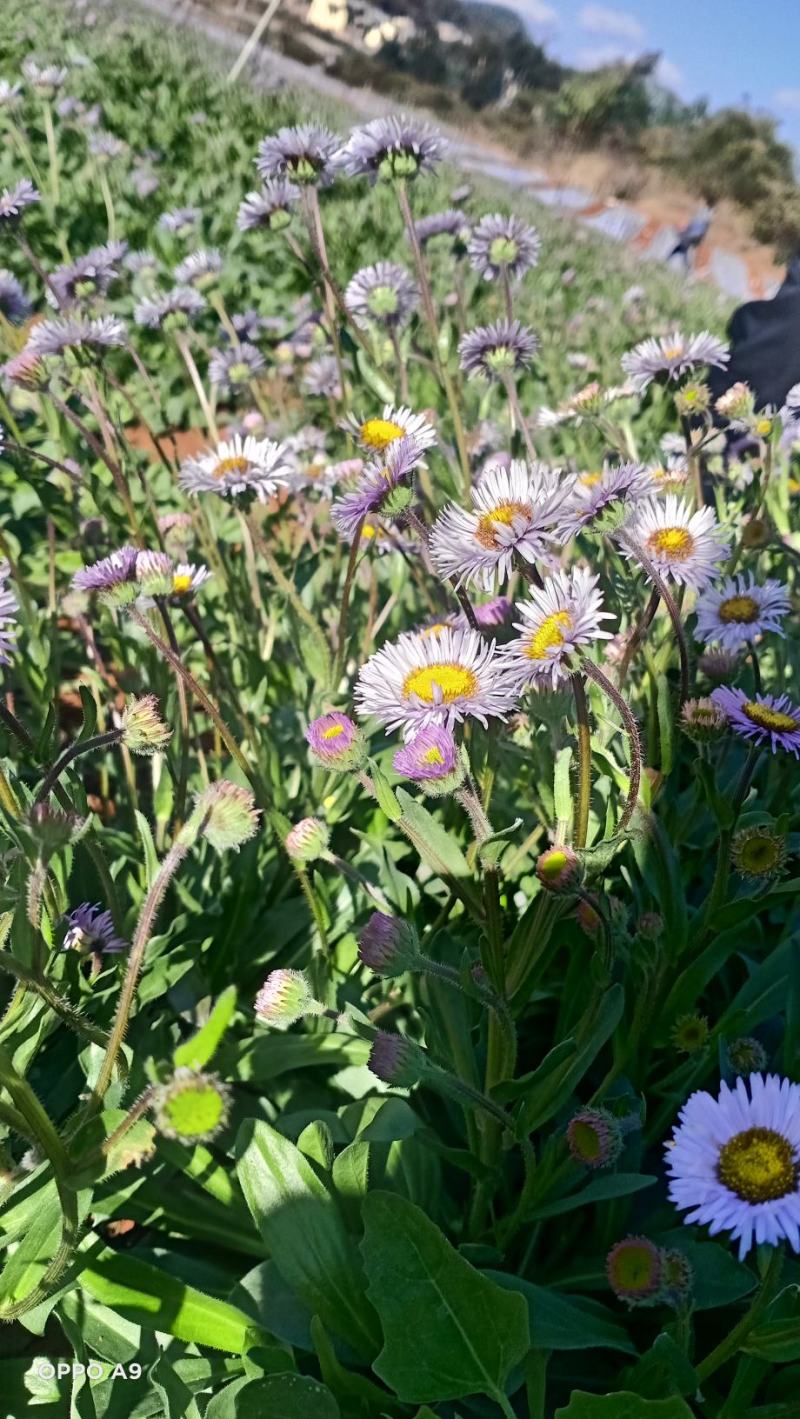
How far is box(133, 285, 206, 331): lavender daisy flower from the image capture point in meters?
2.74

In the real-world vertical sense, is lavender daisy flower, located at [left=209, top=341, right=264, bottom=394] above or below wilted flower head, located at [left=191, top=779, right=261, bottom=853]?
above

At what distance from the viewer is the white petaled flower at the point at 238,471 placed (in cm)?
190

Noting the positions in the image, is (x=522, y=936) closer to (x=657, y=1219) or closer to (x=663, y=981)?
(x=663, y=981)

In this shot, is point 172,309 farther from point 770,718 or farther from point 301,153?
point 770,718

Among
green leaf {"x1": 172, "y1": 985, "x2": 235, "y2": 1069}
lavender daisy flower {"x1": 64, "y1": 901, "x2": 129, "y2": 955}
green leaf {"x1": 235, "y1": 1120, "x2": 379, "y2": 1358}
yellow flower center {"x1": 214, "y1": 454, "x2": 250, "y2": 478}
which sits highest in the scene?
yellow flower center {"x1": 214, "y1": 454, "x2": 250, "y2": 478}

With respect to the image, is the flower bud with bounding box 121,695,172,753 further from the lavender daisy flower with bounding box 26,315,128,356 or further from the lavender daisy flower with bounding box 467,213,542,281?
the lavender daisy flower with bounding box 467,213,542,281

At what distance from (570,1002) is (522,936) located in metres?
0.28

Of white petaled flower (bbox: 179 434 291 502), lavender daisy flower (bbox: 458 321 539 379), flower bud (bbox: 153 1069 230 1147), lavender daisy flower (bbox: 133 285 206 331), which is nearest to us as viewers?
flower bud (bbox: 153 1069 230 1147)

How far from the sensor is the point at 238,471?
1.95m

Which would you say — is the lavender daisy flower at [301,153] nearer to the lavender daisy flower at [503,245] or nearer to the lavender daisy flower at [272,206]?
the lavender daisy flower at [272,206]

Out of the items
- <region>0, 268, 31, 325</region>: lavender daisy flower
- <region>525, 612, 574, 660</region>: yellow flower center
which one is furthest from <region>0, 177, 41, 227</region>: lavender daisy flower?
<region>525, 612, 574, 660</region>: yellow flower center

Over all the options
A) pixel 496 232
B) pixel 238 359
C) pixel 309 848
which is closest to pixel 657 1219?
pixel 309 848

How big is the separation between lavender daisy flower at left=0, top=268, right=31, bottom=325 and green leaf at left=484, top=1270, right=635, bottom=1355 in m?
2.71

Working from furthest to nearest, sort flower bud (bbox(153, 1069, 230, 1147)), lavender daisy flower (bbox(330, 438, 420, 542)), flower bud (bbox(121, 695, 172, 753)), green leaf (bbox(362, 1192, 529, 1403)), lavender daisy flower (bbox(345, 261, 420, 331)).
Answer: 1. lavender daisy flower (bbox(345, 261, 420, 331))
2. lavender daisy flower (bbox(330, 438, 420, 542))
3. flower bud (bbox(121, 695, 172, 753))
4. green leaf (bbox(362, 1192, 529, 1403))
5. flower bud (bbox(153, 1069, 230, 1147))
